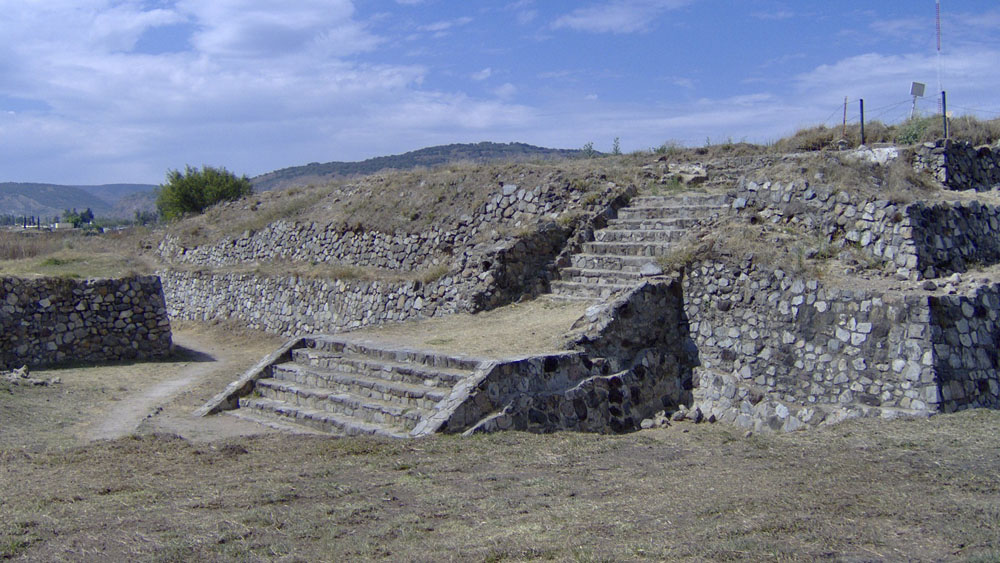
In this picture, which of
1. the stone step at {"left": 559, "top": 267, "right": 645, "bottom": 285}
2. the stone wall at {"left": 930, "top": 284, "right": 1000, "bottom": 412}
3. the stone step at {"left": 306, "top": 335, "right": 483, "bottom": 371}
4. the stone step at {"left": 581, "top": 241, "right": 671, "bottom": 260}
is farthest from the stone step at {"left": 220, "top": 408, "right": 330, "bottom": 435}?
the stone wall at {"left": 930, "top": 284, "right": 1000, "bottom": 412}

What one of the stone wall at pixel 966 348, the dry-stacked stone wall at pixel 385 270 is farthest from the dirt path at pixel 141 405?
the stone wall at pixel 966 348

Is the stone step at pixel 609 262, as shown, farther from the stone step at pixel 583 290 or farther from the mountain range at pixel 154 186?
the mountain range at pixel 154 186

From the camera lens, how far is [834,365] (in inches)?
380

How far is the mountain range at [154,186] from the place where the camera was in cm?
7381

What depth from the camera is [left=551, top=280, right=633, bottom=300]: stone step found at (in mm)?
13047

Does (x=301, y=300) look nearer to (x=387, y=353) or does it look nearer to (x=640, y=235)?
(x=387, y=353)

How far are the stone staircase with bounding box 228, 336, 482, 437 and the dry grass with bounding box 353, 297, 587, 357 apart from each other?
1.59 feet

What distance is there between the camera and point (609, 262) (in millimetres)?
13727

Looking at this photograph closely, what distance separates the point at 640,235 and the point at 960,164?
6.63 metres

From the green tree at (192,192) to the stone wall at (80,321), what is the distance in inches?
805

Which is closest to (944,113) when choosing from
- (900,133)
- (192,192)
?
(900,133)

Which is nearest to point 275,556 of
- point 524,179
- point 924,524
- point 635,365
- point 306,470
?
point 306,470

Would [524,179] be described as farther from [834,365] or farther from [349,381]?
[834,365]

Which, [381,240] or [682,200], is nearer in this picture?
[682,200]
